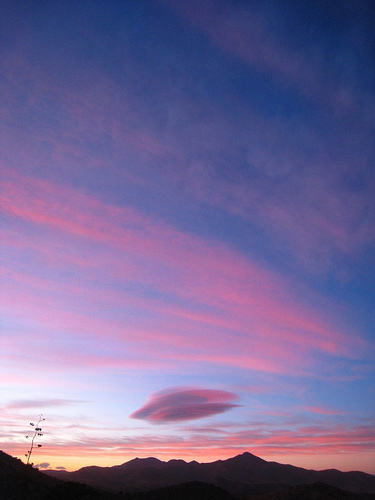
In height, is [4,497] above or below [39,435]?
below

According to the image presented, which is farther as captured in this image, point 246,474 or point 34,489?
point 246,474

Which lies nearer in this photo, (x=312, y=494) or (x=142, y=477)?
(x=312, y=494)

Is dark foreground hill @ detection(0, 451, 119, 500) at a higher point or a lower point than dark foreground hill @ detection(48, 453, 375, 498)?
higher

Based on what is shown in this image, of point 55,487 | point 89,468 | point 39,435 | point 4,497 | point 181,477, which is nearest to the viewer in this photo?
point 4,497

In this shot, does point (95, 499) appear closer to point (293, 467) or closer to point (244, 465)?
point (244, 465)

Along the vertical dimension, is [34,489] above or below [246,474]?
above

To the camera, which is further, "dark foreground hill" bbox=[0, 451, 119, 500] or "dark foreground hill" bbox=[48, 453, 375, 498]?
"dark foreground hill" bbox=[48, 453, 375, 498]

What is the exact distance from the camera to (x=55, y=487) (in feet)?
150

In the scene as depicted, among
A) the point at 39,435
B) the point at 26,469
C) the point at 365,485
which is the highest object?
the point at 39,435

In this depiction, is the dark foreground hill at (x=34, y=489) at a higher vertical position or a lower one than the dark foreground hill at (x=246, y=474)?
higher

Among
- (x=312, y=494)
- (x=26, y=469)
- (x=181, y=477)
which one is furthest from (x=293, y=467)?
(x=26, y=469)

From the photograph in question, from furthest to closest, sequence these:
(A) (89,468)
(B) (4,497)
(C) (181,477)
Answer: (A) (89,468)
(C) (181,477)
(B) (4,497)

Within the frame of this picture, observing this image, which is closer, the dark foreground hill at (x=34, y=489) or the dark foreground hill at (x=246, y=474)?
the dark foreground hill at (x=34, y=489)

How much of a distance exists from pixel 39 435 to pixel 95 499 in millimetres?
29497
